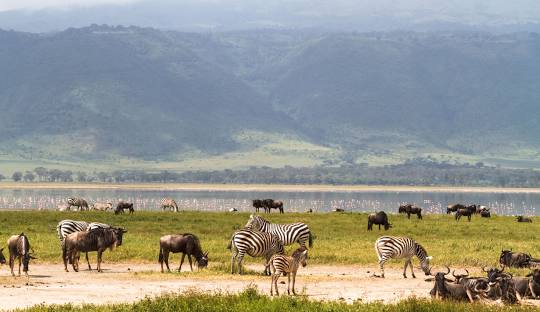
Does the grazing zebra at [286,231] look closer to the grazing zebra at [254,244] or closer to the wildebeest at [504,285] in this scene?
the grazing zebra at [254,244]

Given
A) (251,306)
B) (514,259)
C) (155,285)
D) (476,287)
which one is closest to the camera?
(251,306)

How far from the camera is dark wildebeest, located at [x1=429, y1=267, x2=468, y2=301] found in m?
27.7

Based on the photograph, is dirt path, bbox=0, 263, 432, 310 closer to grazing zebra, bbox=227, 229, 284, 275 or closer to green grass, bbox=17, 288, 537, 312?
grazing zebra, bbox=227, 229, 284, 275

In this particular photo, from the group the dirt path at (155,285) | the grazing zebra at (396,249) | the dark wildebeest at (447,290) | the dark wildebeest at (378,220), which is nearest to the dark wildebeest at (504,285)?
Answer: the dark wildebeest at (447,290)

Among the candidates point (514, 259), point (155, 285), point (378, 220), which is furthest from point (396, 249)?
point (378, 220)

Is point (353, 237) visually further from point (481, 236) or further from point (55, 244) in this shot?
point (55, 244)

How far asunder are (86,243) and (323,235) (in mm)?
20125

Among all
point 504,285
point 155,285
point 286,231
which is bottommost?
point 155,285

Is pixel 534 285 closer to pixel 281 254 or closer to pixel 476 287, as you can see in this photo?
pixel 476 287

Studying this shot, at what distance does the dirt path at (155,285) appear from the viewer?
2930 cm

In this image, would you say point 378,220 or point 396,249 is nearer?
point 396,249

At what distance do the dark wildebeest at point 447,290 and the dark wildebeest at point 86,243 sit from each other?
13856 mm

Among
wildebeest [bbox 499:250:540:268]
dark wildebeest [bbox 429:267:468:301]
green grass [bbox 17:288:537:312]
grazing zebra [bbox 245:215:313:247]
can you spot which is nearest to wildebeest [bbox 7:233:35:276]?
green grass [bbox 17:288:537:312]

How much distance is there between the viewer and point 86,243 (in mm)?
37062
